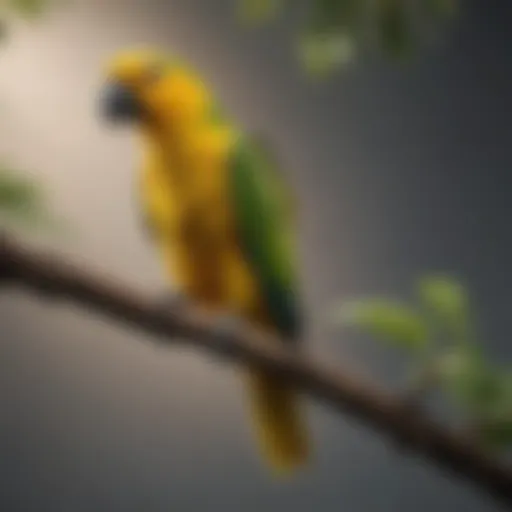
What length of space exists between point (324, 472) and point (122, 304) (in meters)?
0.26

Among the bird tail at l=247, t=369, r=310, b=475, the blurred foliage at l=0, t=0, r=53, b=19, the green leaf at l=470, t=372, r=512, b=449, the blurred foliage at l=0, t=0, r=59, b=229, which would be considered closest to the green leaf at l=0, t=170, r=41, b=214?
the blurred foliage at l=0, t=0, r=59, b=229

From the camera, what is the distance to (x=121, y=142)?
3.02ft

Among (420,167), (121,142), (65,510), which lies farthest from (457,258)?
(65,510)

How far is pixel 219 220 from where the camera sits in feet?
2.77

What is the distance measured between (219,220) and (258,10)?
216 millimetres

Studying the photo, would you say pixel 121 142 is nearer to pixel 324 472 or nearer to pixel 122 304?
pixel 122 304

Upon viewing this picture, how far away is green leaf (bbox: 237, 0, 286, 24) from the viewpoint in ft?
2.99

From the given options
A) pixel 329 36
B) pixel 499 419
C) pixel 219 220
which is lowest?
pixel 499 419

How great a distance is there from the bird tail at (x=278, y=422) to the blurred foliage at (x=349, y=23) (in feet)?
0.96

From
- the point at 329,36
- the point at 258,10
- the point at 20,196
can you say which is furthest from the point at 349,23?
the point at 20,196

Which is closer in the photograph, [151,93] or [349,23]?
[349,23]

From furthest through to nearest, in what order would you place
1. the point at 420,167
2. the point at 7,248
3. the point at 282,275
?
the point at 420,167 < the point at 282,275 < the point at 7,248

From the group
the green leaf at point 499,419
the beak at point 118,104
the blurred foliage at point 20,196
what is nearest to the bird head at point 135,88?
the beak at point 118,104

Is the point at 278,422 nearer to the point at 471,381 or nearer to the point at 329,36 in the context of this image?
the point at 471,381
